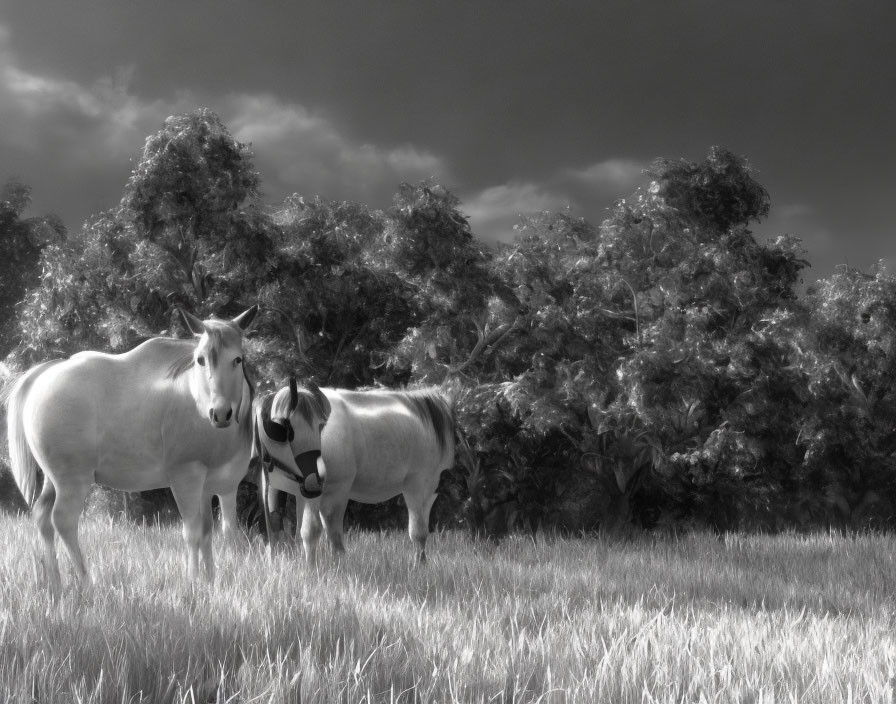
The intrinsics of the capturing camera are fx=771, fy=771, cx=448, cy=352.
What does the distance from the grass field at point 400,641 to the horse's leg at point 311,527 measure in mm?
254

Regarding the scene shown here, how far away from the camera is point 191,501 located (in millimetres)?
4590

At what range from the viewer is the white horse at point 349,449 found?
5.41 metres

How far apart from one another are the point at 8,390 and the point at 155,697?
3.11 m

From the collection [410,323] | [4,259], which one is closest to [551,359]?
[410,323]

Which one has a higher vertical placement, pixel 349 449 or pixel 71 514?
pixel 349 449

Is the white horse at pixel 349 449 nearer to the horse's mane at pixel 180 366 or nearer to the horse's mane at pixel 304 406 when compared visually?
the horse's mane at pixel 304 406

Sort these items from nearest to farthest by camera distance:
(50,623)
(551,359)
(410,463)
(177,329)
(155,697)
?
(155,697)
(50,623)
(410,463)
(177,329)
(551,359)

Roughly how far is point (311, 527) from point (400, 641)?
2791mm

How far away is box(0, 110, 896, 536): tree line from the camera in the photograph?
1098cm

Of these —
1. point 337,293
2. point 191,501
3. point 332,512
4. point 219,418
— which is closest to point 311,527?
point 332,512

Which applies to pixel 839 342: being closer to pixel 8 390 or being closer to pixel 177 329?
pixel 177 329

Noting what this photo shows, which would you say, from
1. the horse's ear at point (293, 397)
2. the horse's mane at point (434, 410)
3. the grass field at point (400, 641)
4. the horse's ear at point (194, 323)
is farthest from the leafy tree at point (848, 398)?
the horse's ear at point (194, 323)

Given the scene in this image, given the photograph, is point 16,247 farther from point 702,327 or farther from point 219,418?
point 219,418

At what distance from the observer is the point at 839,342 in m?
13.7
